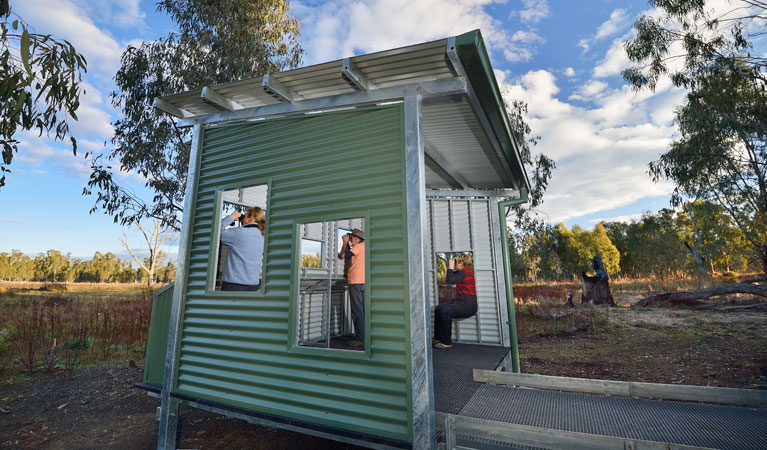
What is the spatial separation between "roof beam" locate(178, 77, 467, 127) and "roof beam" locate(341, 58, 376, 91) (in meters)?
0.08

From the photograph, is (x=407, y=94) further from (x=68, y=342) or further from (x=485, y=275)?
(x=68, y=342)

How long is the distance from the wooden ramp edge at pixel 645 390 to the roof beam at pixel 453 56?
3077mm

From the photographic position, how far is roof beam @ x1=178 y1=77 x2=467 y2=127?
3.11 metres

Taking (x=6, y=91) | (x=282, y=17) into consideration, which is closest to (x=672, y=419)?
(x=6, y=91)

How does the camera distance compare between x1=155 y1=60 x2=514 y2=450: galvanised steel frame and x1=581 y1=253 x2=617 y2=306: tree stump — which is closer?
x1=155 y1=60 x2=514 y2=450: galvanised steel frame

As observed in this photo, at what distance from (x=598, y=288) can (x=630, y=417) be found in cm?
1444

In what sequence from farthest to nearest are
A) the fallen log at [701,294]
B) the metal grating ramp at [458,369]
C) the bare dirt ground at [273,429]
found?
the fallen log at [701,294]
the bare dirt ground at [273,429]
the metal grating ramp at [458,369]

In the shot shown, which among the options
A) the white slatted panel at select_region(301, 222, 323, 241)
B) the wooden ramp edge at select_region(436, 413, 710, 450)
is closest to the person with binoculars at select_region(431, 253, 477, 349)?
the white slatted panel at select_region(301, 222, 323, 241)

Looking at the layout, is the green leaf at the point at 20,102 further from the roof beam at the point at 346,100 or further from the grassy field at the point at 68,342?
the grassy field at the point at 68,342

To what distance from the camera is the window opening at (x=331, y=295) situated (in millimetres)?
5871

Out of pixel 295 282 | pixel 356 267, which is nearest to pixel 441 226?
pixel 356 267

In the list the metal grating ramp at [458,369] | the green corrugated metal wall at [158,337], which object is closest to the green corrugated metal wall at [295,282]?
the green corrugated metal wall at [158,337]

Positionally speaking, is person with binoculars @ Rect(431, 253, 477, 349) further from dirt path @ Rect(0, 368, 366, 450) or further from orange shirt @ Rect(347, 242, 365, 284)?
dirt path @ Rect(0, 368, 366, 450)

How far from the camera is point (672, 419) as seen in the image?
2803 millimetres
